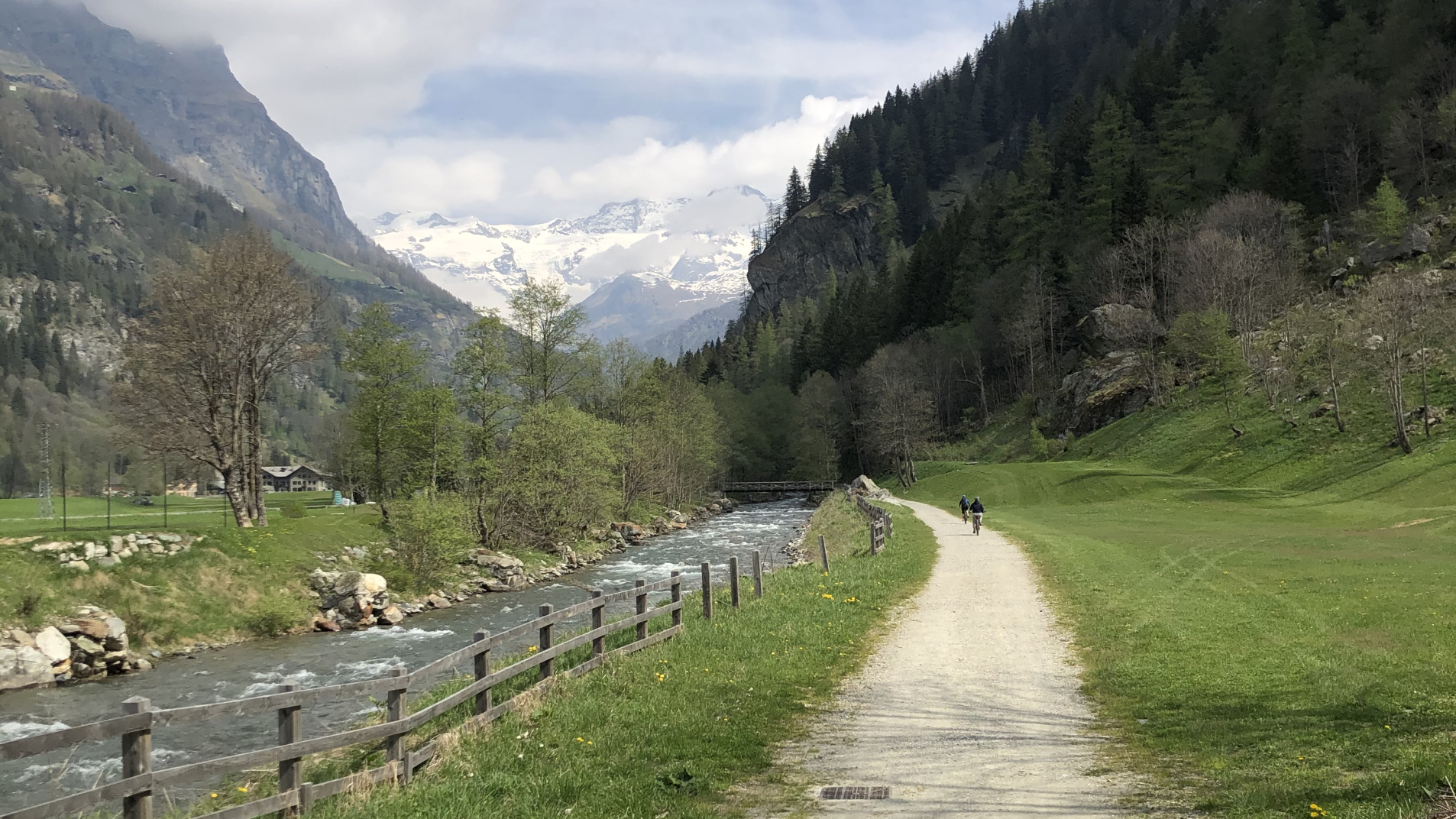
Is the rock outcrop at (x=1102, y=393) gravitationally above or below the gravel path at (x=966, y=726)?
above

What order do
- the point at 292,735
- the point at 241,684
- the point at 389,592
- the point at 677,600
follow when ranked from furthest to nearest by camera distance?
1. the point at 389,592
2. the point at 241,684
3. the point at 677,600
4. the point at 292,735

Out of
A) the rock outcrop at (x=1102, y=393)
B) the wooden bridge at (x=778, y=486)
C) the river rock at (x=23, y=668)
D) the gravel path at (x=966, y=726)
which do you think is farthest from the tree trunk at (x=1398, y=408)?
the wooden bridge at (x=778, y=486)

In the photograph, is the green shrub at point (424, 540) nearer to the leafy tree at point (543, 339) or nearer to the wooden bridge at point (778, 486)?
the leafy tree at point (543, 339)

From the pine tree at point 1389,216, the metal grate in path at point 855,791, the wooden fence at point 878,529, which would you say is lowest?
the wooden fence at point 878,529

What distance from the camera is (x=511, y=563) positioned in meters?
45.1

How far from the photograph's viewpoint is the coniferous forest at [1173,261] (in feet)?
189

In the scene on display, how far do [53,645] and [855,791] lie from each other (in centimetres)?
2795

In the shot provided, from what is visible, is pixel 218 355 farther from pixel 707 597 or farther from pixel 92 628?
pixel 707 597

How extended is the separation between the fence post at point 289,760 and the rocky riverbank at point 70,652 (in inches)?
871

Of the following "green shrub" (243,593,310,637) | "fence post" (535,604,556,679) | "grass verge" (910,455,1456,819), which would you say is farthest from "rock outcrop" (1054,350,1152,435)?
"fence post" (535,604,556,679)

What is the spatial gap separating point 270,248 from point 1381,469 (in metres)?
57.4

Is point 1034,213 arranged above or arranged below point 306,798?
above

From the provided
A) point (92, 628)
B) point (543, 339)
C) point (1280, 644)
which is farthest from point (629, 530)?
point (1280, 644)

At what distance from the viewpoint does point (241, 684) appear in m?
24.4
